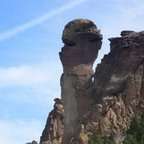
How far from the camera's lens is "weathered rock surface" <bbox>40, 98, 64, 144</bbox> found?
356ft

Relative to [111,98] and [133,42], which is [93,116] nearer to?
[111,98]

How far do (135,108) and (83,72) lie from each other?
1338 centimetres

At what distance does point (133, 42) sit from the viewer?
88.9 m

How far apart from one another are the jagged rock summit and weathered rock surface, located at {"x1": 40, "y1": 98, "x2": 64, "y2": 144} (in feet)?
41.6

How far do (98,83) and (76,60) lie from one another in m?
5.69

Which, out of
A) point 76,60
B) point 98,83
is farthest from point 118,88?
point 76,60

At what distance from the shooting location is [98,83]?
92.2 metres

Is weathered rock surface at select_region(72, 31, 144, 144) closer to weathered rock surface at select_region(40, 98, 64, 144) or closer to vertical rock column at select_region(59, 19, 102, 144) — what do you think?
vertical rock column at select_region(59, 19, 102, 144)

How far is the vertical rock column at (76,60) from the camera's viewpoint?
9488 centimetres

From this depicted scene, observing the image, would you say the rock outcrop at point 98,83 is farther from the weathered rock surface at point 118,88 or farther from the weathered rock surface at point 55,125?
the weathered rock surface at point 55,125

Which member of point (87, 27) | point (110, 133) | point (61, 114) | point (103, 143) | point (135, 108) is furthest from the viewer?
point (61, 114)

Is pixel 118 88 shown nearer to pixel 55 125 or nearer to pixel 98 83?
pixel 98 83

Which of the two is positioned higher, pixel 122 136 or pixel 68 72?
pixel 68 72

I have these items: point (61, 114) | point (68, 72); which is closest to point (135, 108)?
point (68, 72)
